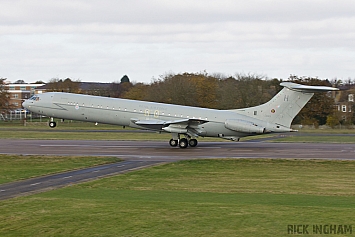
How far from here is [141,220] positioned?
1477cm

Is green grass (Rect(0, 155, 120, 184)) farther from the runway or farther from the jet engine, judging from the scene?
the jet engine

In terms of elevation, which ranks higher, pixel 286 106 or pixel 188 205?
pixel 286 106

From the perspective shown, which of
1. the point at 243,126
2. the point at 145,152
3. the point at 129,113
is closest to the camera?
the point at 145,152

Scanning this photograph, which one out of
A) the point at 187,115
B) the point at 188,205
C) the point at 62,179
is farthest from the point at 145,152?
the point at 188,205

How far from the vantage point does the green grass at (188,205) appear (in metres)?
13.9

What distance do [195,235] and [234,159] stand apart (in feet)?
70.6

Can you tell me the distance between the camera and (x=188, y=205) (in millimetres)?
17312

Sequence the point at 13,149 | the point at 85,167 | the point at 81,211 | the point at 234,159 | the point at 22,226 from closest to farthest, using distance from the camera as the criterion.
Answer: the point at 22,226 < the point at 81,211 < the point at 85,167 < the point at 234,159 < the point at 13,149

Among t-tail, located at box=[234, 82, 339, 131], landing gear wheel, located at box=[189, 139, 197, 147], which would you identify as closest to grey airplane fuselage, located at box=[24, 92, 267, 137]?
t-tail, located at box=[234, 82, 339, 131]

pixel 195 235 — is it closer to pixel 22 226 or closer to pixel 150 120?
pixel 22 226

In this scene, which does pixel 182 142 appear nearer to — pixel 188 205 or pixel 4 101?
pixel 188 205

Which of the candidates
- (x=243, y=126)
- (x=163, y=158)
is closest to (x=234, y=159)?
(x=163, y=158)

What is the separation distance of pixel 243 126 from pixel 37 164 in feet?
59.4

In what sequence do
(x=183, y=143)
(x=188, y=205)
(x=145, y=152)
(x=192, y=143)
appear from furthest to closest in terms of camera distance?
(x=192, y=143)
(x=183, y=143)
(x=145, y=152)
(x=188, y=205)
